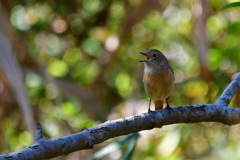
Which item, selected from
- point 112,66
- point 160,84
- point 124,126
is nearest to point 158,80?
point 160,84

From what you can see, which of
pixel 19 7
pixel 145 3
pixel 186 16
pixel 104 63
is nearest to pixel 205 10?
pixel 145 3

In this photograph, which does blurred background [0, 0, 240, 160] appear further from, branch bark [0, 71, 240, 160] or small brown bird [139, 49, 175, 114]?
branch bark [0, 71, 240, 160]

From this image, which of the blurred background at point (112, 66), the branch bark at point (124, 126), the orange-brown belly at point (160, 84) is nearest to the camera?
the branch bark at point (124, 126)

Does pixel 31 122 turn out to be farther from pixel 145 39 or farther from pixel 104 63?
pixel 145 39

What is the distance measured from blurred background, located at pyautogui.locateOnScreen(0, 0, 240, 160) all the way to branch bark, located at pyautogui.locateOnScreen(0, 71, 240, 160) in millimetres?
2102

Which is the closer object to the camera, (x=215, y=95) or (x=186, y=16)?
(x=215, y=95)

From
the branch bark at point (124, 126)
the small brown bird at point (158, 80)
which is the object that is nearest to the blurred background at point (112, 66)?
the small brown bird at point (158, 80)

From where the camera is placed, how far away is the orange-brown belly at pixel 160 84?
3.61 meters

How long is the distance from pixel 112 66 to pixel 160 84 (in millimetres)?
2648

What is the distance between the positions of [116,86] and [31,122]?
2333 mm

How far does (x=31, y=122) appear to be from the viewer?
3.93m

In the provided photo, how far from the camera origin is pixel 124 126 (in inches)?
92.0

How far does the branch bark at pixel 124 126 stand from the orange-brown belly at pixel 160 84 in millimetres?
801

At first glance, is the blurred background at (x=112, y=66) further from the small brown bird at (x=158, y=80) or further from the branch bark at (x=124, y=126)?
the branch bark at (x=124, y=126)
